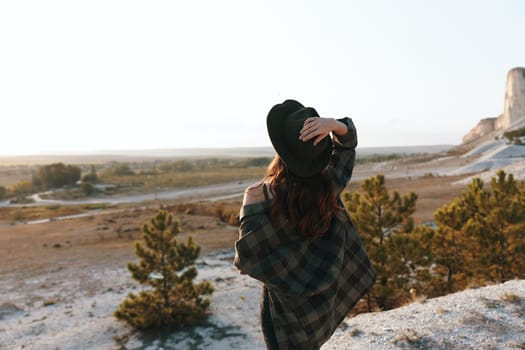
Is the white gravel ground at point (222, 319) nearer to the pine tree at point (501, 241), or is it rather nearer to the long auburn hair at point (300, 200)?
the pine tree at point (501, 241)

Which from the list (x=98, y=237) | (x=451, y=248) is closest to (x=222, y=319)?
(x=451, y=248)

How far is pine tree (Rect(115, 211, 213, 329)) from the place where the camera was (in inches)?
372

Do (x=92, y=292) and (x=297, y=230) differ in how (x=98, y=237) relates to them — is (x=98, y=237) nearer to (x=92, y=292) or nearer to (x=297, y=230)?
(x=92, y=292)

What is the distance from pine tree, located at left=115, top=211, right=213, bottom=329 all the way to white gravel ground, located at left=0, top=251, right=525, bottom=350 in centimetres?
33

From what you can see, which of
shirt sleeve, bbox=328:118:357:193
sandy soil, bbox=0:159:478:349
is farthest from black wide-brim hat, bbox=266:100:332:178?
sandy soil, bbox=0:159:478:349

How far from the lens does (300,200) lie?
87.0 inches

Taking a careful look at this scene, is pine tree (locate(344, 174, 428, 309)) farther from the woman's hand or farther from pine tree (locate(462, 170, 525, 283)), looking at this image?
the woman's hand

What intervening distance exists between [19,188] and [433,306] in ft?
197

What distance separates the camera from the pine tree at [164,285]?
9445 millimetres

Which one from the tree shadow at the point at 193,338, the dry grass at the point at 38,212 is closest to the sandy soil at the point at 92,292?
the tree shadow at the point at 193,338

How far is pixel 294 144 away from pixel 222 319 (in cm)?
879

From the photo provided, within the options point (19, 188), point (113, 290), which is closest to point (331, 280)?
point (113, 290)

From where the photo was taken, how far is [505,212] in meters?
8.34

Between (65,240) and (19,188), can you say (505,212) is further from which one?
(19,188)
